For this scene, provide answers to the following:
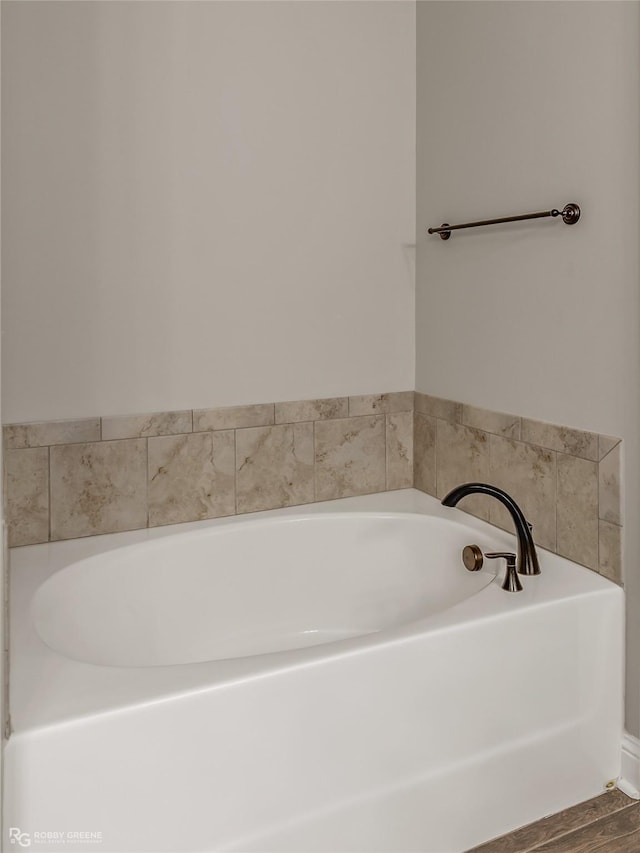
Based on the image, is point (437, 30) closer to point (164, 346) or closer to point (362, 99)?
point (362, 99)

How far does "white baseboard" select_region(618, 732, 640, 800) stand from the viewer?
5.76ft

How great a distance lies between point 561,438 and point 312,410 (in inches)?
34.8

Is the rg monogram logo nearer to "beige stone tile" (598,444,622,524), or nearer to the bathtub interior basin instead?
the bathtub interior basin

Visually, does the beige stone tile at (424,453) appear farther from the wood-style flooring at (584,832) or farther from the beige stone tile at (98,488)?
the wood-style flooring at (584,832)

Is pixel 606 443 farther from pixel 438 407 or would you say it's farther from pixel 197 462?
pixel 197 462

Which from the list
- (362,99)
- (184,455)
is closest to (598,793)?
(184,455)

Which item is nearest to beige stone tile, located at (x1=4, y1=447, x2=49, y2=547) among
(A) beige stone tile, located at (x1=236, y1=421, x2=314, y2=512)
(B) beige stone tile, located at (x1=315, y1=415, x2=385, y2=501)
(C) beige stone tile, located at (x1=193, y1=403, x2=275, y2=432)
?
Answer: (C) beige stone tile, located at (x1=193, y1=403, x2=275, y2=432)

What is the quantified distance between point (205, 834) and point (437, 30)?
2465mm

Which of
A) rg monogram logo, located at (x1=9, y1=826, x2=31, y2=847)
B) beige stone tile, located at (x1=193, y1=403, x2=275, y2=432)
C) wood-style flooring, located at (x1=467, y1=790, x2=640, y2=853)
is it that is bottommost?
wood-style flooring, located at (x1=467, y1=790, x2=640, y2=853)

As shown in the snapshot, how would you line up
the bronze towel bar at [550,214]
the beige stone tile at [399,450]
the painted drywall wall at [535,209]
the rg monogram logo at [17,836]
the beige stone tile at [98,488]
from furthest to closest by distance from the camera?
1. the beige stone tile at [399,450]
2. the beige stone tile at [98,488]
3. the bronze towel bar at [550,214]
4. the painted drywall wall at [535,209]
5. the rg monogram logo at [17,836]

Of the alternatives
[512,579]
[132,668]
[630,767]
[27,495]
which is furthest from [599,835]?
[27,495]

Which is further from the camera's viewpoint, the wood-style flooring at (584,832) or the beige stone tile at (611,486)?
the beige stone tile at (611,486)

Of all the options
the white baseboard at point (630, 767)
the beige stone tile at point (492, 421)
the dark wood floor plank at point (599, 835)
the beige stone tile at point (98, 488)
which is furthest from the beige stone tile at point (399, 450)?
the dark wood floor plank at point (599, 835)

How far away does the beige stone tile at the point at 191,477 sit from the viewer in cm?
228
